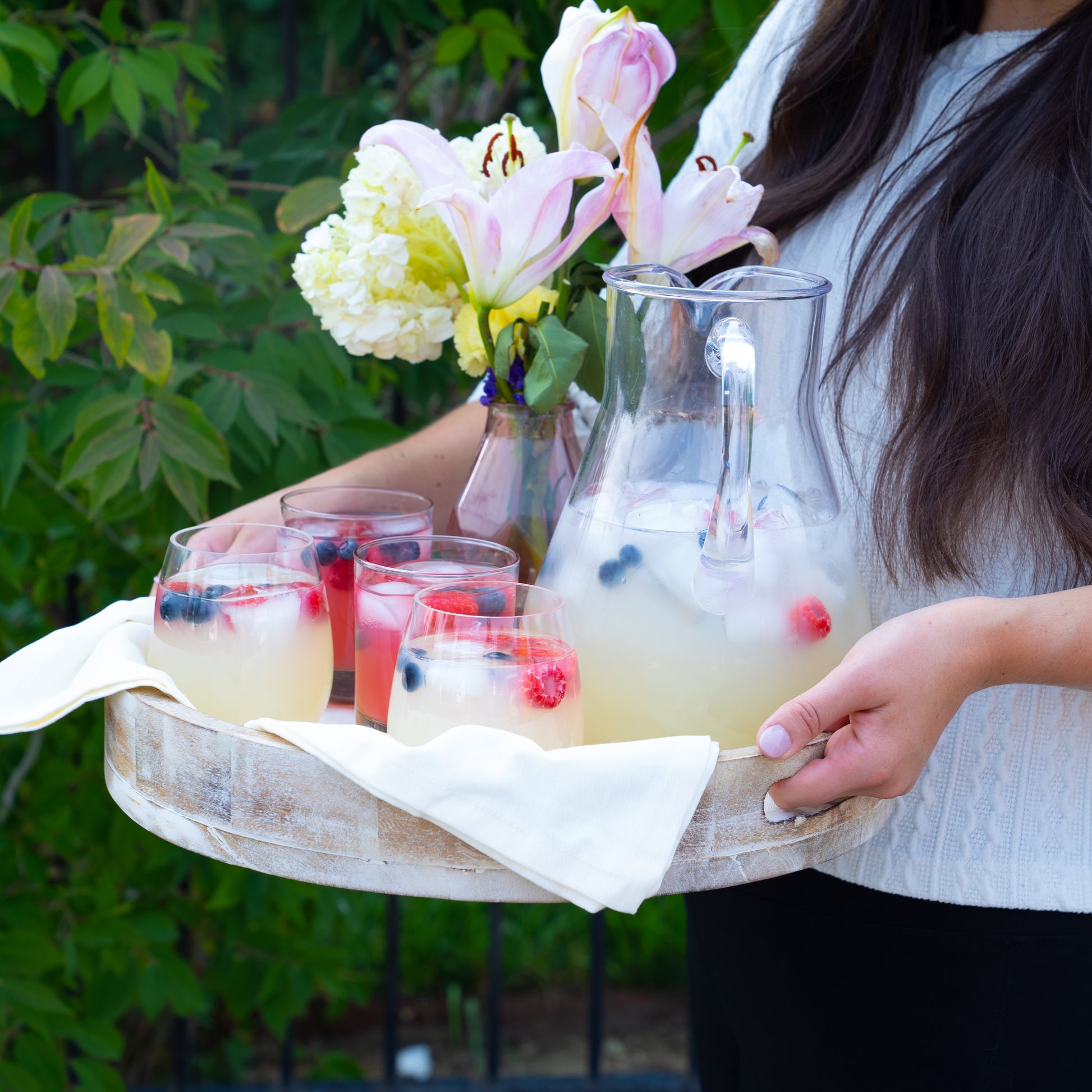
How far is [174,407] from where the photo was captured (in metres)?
1.26

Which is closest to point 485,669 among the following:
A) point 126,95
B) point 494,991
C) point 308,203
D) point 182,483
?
point 182,483

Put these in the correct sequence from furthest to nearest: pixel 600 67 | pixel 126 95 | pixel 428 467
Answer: pixel 126 95
pixel 428 467
pixel 600 67

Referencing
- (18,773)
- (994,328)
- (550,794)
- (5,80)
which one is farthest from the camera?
(18,773)

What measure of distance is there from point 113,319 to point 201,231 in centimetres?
19

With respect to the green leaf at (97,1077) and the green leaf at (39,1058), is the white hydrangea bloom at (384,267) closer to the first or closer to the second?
the green leaf at (39,1058)

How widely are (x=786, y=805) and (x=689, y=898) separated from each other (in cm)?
47

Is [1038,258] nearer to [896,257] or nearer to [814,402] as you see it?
[896,257]

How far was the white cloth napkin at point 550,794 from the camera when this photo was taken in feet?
2.17

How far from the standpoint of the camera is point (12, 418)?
1443mm

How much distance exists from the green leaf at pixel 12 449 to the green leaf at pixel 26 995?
0.68m

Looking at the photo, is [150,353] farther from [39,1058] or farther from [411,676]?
[39,1058]

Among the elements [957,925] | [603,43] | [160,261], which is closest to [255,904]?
[160,261]

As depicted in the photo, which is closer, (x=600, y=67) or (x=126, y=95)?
(x=600, y=67)

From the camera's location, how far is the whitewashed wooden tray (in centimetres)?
68
